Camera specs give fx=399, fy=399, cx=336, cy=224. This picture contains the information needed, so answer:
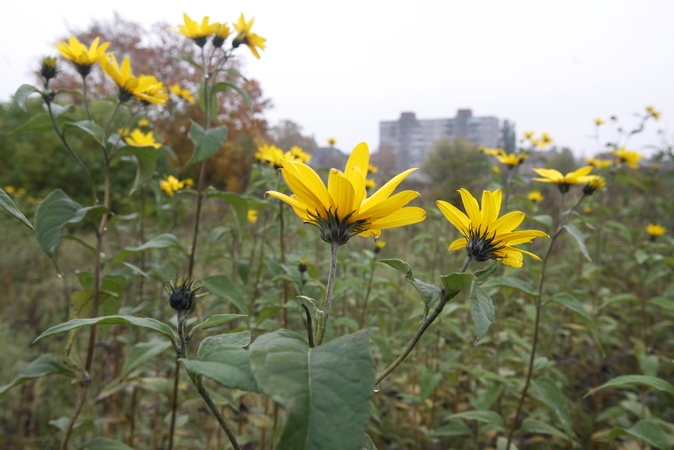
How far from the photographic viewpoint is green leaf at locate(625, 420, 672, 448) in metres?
1.05

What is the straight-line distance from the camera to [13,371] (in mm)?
2326

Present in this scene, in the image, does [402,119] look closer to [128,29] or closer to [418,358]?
[128,29]

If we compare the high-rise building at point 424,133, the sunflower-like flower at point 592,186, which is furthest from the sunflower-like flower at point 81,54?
the high-rise building at point 424,133

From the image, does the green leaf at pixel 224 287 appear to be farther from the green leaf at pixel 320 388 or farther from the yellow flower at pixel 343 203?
the green leaf at pixel 320 388

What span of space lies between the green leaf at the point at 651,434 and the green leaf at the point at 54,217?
1550 mm

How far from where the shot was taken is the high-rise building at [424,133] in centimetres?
1116

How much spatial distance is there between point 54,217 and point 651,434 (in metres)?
1.67

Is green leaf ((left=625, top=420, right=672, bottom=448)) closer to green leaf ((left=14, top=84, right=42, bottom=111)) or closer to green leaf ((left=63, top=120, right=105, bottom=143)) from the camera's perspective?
green leaf ((left=63, top=120, right=105, bottom=143))

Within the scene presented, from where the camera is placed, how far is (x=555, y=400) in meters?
1.14

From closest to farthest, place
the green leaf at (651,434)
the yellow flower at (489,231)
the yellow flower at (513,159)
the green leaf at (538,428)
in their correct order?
the yellow flower at (489,231) → the green leaf at (651,434) → the green leaf at (538,428) → the yellow flower at (513,159)

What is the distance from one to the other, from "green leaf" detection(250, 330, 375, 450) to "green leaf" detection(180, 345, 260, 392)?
0.09 ft

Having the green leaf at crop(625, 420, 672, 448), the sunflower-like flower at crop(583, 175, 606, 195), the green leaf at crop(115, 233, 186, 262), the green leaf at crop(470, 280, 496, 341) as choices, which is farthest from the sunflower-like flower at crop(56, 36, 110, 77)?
the green leaf at crop(625, 420, 672, 448)

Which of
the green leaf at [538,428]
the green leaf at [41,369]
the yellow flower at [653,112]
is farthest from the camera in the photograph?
the yellow flower at [653,112]

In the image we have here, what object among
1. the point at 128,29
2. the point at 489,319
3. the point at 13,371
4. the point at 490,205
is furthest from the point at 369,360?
the point at 128,29
